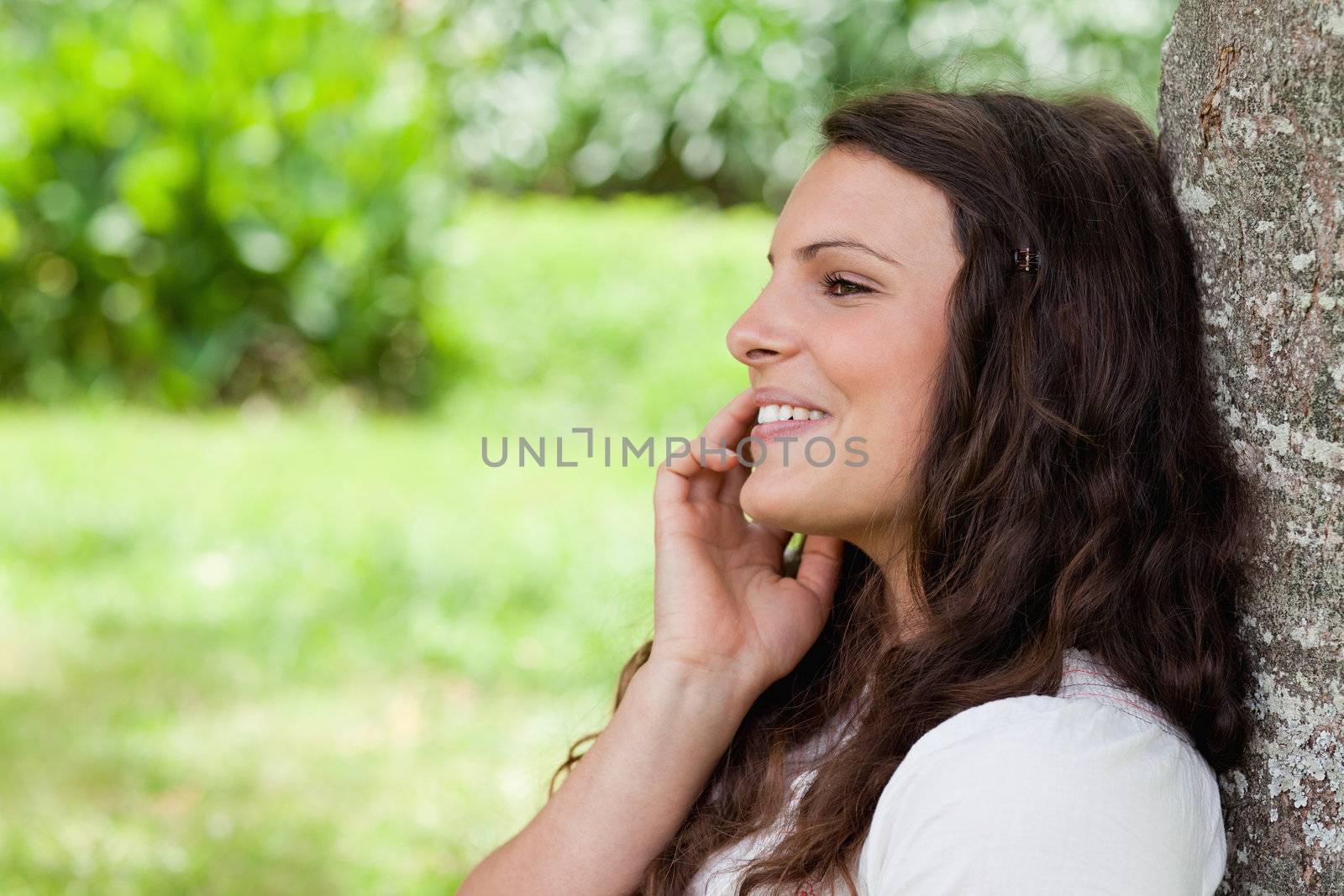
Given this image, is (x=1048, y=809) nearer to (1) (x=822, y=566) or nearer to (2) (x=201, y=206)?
(1) (x=822, y=566)

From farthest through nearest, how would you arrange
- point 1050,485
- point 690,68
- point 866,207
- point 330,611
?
point 690,68, point 330,611, point 866,207, point 1050,485

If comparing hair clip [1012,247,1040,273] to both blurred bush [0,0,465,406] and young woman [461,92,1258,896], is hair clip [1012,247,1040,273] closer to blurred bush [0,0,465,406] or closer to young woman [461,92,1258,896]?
young woman [461,92,1258,896]

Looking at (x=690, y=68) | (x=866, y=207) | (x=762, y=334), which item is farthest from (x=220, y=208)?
(x=866, y=207)

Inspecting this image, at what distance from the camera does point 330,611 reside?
14.2 feet

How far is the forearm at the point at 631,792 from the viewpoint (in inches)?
73.8

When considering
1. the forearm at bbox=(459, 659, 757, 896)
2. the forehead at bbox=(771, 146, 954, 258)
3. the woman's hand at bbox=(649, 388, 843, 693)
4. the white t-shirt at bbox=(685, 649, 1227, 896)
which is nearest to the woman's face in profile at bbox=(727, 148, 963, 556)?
the forehead at bbox=(771, 146, 954, 258)

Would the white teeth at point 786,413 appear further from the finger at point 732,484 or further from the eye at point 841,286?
the finger at point 732,484

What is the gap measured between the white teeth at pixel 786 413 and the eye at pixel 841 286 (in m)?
0.17

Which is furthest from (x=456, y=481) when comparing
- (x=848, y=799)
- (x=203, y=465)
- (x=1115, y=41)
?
(x=1115, y=41)

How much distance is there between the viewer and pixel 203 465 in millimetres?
5379

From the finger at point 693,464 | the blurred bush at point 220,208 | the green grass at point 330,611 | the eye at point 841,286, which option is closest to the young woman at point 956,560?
the eye at point 841,286

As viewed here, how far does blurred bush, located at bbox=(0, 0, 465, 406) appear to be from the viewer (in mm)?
6070

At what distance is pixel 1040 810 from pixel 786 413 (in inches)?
29.5

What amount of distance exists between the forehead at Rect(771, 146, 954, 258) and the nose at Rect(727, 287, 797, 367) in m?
0.09
